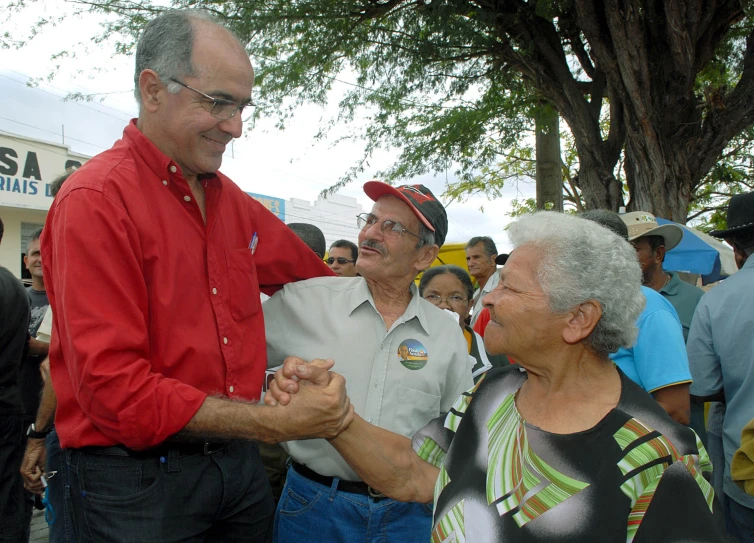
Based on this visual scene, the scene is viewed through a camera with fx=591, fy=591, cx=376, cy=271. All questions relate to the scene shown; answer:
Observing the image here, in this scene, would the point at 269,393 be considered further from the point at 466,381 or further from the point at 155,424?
the point at 466,381

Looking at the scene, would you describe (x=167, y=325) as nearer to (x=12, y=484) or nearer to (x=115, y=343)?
(x=115, y=343)

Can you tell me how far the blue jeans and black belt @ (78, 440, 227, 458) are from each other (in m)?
0.60

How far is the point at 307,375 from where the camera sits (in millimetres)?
2145

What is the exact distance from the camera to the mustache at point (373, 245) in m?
2.92

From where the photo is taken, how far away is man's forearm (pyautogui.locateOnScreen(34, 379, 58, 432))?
2885 mm

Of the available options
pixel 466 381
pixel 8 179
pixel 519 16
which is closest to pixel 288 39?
pixel 519 16

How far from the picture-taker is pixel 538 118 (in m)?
9.83

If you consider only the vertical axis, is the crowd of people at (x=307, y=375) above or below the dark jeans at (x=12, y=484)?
above

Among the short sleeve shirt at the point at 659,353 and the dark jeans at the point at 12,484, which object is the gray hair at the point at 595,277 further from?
the dark jeans at the point at 12,484

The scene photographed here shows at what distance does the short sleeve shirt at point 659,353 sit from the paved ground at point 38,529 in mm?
5254

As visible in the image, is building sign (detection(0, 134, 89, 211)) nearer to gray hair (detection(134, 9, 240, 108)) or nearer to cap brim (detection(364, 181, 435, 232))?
cap brim (detection(364, 181, 435, 232))

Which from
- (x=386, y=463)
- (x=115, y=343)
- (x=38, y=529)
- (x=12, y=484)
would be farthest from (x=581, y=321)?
Result: (x=38, y=529)

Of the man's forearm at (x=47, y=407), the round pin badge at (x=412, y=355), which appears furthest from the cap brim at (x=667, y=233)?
the man's forearm at (x=47, y=407)

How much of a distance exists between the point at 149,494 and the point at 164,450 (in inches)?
5.8
